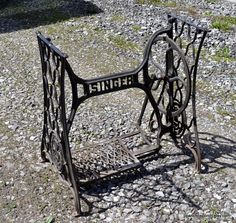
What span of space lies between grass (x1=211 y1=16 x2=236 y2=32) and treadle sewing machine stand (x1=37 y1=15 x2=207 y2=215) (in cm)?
428

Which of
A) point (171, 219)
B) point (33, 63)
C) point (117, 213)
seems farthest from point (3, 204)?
point (33, 63)

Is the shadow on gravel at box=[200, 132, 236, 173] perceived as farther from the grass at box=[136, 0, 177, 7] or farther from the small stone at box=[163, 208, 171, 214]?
the grass at box=[136, 0, 177, 7]

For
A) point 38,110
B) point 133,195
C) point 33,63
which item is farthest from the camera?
point 33,63

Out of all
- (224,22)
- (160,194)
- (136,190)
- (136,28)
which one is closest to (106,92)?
(136,190)

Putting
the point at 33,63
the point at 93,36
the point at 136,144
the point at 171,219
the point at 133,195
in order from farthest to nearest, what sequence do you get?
the point at 93,36 < the point at 33,63 < the point at 136,144 < the point at 133,195 < the point at 171,219

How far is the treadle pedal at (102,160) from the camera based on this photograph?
5156 millimetres

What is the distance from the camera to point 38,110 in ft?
22.5

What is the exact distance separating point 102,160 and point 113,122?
114 cm

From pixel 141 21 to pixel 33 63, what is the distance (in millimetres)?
2906

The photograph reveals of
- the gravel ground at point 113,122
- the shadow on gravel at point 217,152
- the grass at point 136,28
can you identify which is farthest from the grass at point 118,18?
the shadow on gravel at point 217,152

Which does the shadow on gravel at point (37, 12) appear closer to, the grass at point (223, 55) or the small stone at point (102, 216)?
the grass at point (223, 55)

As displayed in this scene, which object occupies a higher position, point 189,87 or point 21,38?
point 189,87

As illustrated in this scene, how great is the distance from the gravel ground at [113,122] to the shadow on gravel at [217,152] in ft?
0.04

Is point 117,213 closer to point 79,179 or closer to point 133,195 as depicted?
point 133,195
